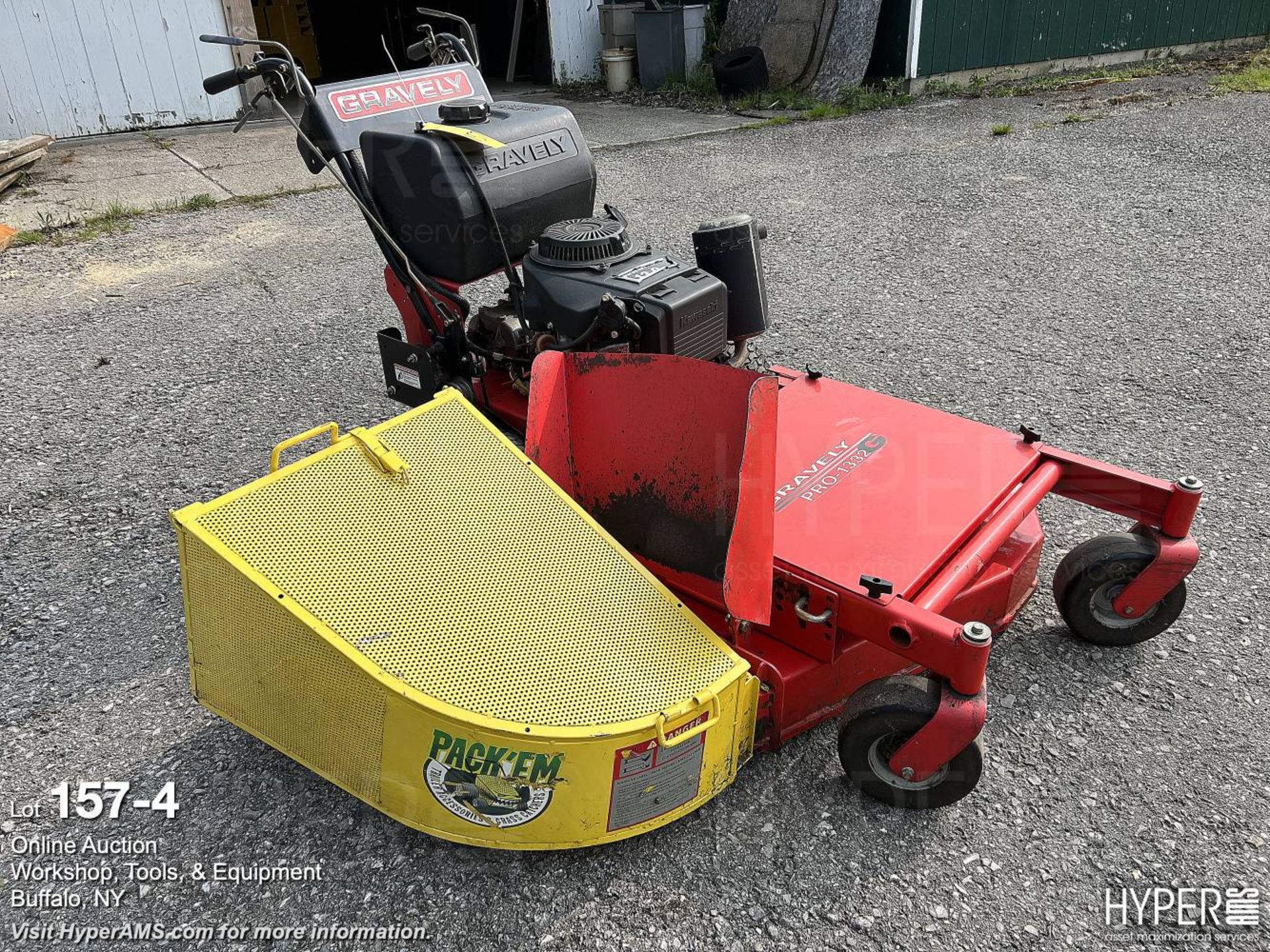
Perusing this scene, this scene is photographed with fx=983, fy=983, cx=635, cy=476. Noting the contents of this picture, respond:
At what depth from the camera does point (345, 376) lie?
408 cm

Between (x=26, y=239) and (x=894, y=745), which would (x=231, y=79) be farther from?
(x=26, y=239)

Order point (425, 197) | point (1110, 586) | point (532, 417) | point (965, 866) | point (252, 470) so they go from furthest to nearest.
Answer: point (252, 470) < point (425, 197) < point (1110, 586) < point (532, 417) < point (965, 866)

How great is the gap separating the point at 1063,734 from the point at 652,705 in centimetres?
106

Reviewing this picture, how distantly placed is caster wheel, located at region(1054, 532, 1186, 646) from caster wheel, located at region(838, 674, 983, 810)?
67cm

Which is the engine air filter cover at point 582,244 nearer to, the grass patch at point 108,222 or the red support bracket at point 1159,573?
the red support bracket at point 1159,573

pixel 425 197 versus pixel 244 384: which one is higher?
pixel 425 197

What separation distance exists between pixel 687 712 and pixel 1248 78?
9968 millimetres

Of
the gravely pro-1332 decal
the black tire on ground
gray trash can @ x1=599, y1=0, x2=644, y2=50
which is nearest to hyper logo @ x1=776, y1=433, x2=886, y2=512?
the gravely pro-1332 decal

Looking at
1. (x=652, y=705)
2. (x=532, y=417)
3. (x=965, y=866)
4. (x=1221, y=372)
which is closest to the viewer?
(x=652, y=705)

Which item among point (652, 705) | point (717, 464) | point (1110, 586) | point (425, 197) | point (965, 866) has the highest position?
point (425, 197)

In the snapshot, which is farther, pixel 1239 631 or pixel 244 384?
pixel 244 384

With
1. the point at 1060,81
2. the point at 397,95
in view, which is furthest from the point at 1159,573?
the point at 1060,81

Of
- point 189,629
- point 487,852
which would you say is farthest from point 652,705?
point 189,629

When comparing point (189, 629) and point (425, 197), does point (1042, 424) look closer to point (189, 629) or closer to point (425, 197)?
point (425, 197)
